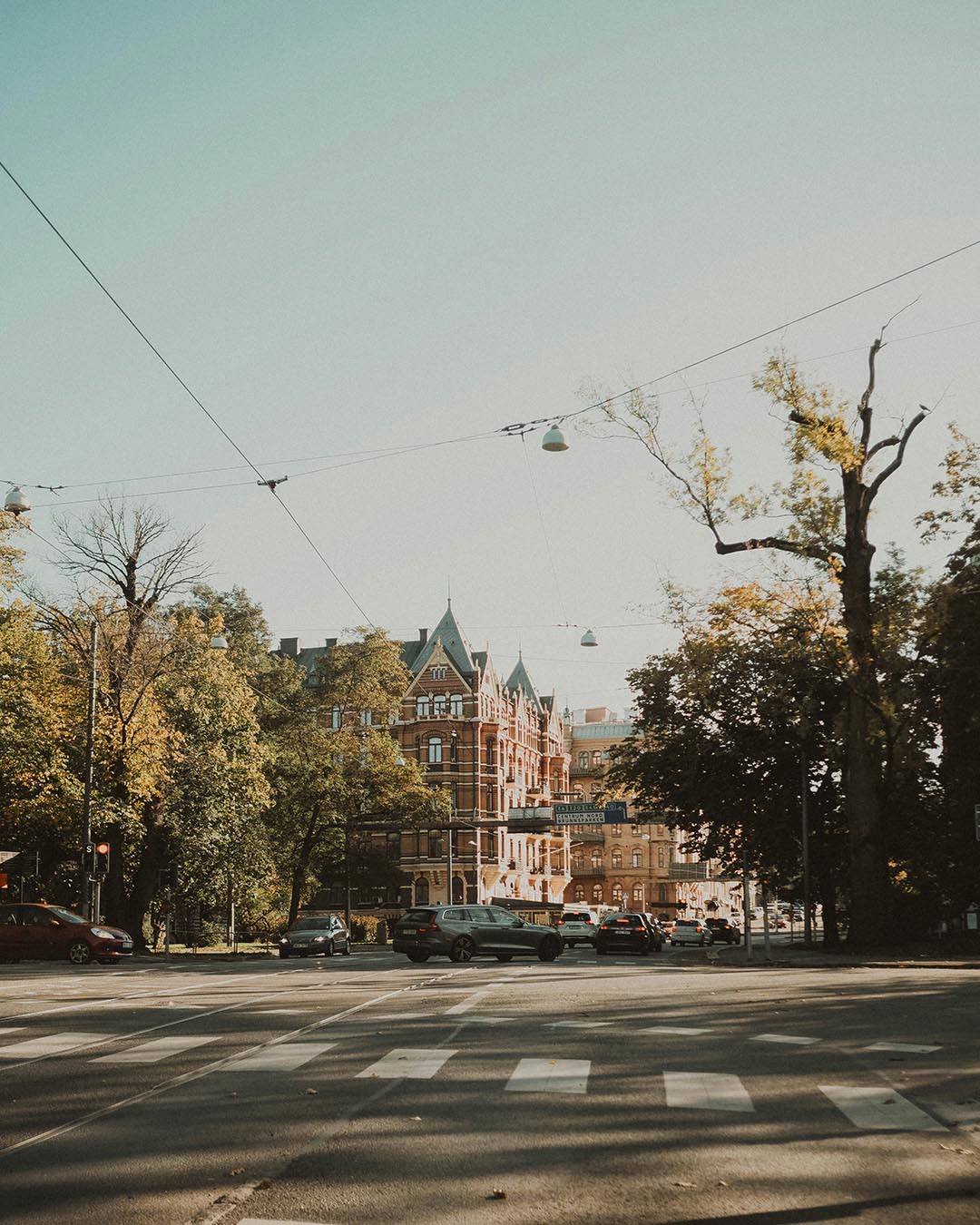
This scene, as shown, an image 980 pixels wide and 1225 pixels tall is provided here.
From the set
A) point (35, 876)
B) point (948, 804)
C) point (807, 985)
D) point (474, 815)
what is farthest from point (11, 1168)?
point (474, 815)

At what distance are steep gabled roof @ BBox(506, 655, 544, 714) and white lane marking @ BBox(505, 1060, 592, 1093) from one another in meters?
90.3

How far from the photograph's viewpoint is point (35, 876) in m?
43.3

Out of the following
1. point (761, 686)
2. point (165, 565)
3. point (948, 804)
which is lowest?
point (948, 804)

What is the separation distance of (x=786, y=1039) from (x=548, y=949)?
21.8m

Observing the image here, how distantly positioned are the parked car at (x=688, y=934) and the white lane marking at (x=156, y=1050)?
48.3m

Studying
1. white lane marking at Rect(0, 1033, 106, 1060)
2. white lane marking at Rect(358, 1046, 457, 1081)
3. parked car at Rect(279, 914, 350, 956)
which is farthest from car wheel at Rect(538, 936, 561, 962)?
white lane marking at Rect(358, 1046, 457, 1081)

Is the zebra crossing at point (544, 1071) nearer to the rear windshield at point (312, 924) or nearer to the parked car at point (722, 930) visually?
the rear windshield at point (312, 924)

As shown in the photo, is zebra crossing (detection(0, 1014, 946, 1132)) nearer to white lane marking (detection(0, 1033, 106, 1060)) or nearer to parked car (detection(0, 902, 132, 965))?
white lane marking (detection(0, 1033, 106, 1060))

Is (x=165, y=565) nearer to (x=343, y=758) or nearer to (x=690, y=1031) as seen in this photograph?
(x=343, y=758)

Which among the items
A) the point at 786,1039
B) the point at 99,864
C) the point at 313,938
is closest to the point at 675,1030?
the point at 786,1039

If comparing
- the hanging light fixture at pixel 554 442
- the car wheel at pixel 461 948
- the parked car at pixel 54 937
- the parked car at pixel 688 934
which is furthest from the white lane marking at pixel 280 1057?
the parked car at pixel 688 934

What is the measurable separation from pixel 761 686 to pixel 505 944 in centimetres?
979

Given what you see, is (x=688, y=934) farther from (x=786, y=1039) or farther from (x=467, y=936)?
(x=786, y=1039)

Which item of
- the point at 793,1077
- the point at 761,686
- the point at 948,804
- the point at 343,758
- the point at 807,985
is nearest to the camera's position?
the point at 793,1077
